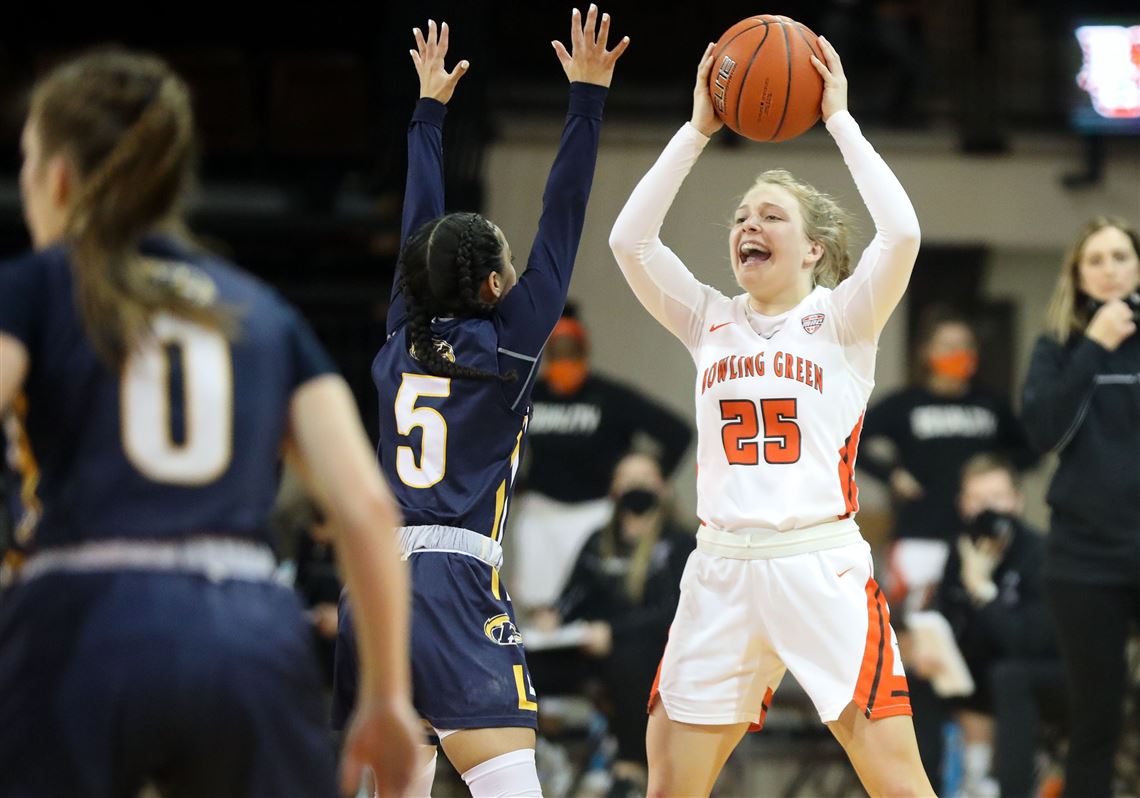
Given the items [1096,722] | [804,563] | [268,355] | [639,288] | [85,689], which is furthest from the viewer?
[1096,722]

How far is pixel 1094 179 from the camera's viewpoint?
1184cm

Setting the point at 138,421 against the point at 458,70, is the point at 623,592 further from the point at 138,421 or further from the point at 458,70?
the point at 138,421

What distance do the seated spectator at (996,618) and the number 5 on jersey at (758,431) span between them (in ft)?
12.6

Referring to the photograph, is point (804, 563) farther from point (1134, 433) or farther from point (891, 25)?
point (891, 25)

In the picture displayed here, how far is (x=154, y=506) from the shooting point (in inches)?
85.7

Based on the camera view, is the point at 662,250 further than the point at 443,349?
Yes

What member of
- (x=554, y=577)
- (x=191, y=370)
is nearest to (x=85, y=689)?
(x=191, y=370)

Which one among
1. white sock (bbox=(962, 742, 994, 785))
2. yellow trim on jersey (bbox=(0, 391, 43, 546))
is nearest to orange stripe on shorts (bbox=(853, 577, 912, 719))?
yellow trim on jersey (bbox=(0, 391, 43, 546))

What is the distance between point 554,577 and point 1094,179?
18.9 ft

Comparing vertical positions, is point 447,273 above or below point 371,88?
below

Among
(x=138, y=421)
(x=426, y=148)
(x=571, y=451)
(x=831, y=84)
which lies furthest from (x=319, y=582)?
(x=138, y=421)

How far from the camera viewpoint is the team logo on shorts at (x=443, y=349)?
3.95 meters

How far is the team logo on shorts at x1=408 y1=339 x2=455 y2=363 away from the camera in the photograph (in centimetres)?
395

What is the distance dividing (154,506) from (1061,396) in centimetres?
383
